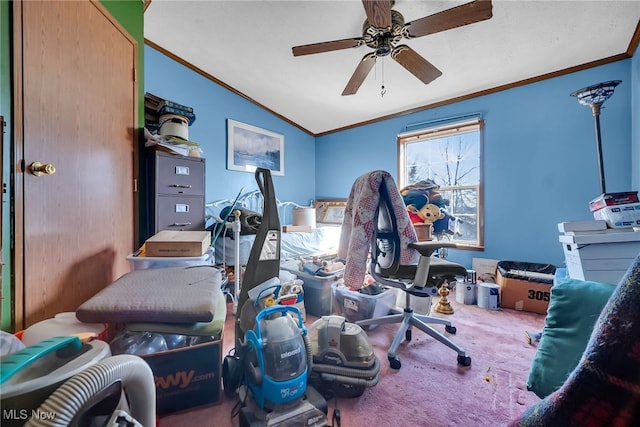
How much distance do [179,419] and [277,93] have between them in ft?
11.0

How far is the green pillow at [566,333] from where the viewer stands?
0.81 metres

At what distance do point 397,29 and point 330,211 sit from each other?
2767mm

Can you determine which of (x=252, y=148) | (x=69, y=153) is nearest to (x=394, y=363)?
(x=69, y=153)

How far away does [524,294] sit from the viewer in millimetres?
2268

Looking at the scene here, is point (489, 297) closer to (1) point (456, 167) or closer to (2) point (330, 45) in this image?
(1) point (456, 167)

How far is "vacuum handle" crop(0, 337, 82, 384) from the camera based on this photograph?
1.58ft

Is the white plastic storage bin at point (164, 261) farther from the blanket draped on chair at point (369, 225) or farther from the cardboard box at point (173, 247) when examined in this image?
the blanket draped on chair at point (369, 225)

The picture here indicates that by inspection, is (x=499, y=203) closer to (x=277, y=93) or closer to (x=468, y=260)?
(x=468, y=260)

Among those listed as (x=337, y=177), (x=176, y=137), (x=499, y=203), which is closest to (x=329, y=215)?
(x=337, y=177)

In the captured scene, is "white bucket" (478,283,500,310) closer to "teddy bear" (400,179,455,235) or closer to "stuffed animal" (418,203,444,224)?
"teddy bear" (400,179,455,235)

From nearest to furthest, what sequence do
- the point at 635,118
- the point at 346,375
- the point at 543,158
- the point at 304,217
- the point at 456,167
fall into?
1. the point at 346,375
2. the point at 635,118
3. the point at 543,158
4. the point at 456,167
5. the point at 304,217

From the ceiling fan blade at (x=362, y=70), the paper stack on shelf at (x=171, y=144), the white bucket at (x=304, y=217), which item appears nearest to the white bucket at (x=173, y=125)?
the paper stack on shelf at (x=171, y=144)

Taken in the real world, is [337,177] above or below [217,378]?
above

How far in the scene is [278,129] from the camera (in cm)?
391
